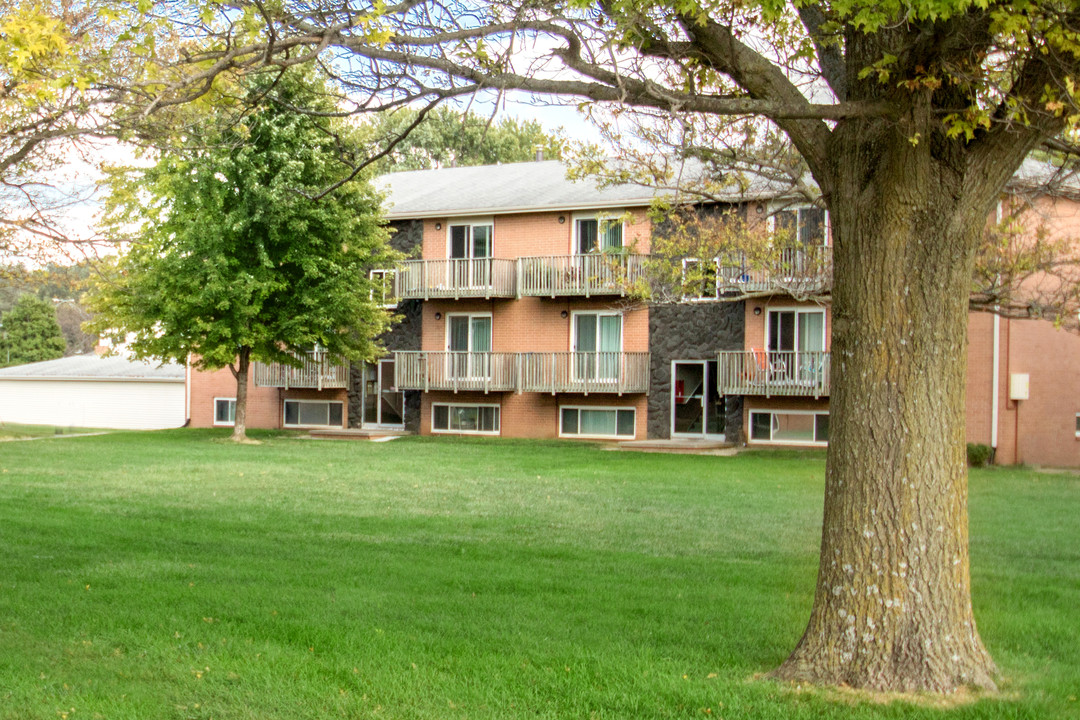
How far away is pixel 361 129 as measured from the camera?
939 inches

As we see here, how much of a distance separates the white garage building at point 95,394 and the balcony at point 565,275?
15.9 metres

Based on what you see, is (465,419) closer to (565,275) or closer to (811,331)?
(565,275)

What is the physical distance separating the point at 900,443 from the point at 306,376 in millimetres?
27636

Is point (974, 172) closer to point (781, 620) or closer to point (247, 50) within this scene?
point (781, 620)

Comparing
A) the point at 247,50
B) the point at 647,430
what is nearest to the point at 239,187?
the point at 647,430

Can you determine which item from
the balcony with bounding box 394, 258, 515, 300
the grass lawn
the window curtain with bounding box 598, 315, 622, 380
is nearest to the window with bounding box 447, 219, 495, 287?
the balcony with bounding box 394, 258, 515, 300

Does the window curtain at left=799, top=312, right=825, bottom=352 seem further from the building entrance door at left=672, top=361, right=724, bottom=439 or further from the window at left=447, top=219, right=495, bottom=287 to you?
the window at left=447, top=219, right=495, bottom=287

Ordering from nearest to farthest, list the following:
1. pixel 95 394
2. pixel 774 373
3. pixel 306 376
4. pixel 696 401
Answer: pixel 774 373, pixel 696 401, pixel 306 376, pixel 95 394

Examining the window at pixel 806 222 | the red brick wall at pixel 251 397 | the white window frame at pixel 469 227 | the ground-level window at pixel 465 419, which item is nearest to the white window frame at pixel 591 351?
the ground-level window at pixel 465 419

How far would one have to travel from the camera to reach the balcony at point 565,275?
89.7 feet

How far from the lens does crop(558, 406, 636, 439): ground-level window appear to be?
28562mm

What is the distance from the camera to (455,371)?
29672mm

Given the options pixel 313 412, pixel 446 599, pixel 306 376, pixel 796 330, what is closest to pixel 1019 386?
pixel 796 330

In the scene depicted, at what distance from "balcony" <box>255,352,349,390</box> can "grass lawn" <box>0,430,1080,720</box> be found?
15.0m
